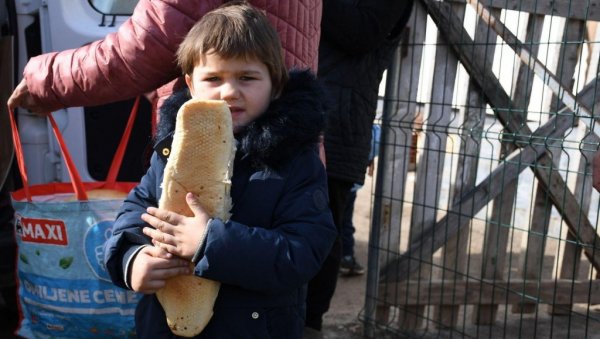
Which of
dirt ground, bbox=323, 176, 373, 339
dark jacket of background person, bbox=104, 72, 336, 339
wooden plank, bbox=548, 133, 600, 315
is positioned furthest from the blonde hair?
dirt ground, bbox=323, 176, 373, 339

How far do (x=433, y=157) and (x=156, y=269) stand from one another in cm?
228

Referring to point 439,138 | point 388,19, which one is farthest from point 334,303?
point 388,19

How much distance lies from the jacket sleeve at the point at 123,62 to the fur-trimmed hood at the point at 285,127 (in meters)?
0.21

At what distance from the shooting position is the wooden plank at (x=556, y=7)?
3244 mm

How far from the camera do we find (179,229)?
1.69 metres

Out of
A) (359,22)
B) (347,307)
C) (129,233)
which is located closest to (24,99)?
(129,233)

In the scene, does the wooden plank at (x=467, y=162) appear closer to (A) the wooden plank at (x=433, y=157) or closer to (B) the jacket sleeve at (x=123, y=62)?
(A) the wooden plank at (x=433, y=157)

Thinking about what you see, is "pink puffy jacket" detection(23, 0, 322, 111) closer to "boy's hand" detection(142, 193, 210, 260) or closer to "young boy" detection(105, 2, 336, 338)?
"young boy" detection(105, 2, 336, 338)

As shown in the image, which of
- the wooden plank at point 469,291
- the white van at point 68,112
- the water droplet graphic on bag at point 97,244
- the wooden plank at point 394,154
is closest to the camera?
the water droplet graphic on bag at point 97,244

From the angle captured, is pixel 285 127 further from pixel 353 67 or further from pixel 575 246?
pixel 575 246

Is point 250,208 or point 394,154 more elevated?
point 250,208

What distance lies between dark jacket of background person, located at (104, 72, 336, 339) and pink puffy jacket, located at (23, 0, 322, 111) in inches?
6.7

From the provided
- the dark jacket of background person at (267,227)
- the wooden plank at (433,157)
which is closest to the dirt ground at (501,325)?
Result: the wooden plank at (433,157)

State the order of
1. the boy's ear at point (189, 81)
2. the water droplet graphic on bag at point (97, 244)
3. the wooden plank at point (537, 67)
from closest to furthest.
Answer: the boy's ear at point (189, 81)
the water droplet graphic on bag at point (97, 244)
the wooden plank at point (537, 67)
